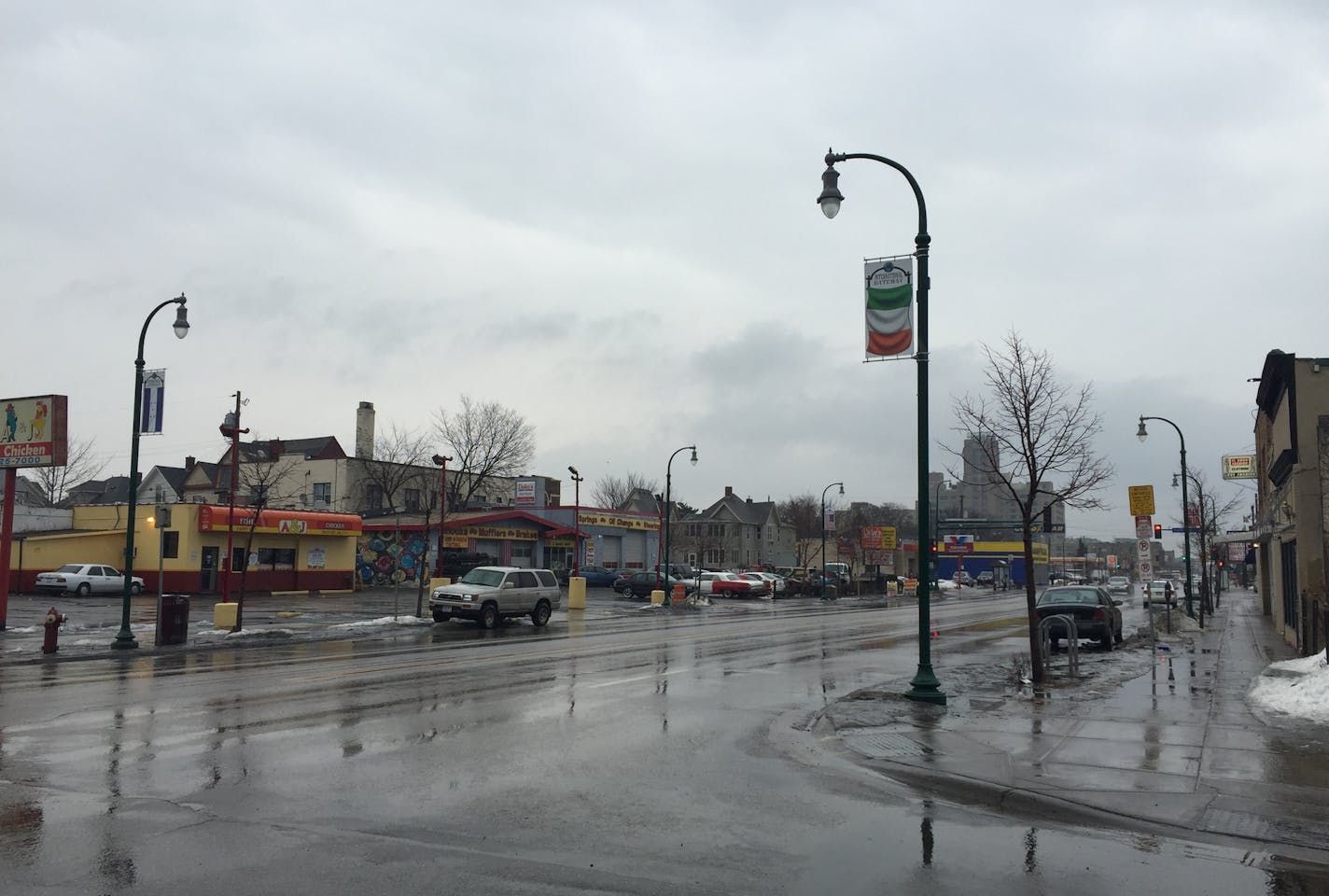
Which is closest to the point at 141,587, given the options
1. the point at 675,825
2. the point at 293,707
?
the point at 293,707

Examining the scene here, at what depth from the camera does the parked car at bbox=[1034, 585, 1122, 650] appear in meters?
23.0

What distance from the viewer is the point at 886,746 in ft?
34.5

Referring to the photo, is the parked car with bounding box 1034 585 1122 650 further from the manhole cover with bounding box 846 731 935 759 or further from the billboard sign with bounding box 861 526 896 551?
the billboard sign with bounding box 861 526 896 551

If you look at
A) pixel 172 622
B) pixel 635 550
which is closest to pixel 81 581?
pixel 172 622

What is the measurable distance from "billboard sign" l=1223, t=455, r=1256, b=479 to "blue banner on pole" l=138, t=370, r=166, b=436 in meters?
36.6

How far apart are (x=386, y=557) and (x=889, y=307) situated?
5099 cm

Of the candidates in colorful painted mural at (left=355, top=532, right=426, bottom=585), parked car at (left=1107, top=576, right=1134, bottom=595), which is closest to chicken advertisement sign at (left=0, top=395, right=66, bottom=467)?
colorful painted mural at (left=355, top=532, right=426, bottom=585)

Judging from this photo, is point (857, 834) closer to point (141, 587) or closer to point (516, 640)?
point (516, 640)

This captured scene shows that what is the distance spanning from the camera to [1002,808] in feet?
26.4

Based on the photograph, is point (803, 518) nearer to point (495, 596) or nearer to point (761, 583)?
point (761, 583)

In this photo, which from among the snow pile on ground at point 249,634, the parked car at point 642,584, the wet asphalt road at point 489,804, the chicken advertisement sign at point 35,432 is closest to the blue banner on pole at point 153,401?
the chicken advertisement sign at point 35,432

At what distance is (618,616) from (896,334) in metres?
26.3

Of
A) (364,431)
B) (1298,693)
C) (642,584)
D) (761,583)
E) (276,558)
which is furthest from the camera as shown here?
(364,431)

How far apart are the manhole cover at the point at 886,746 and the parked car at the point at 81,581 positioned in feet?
127
